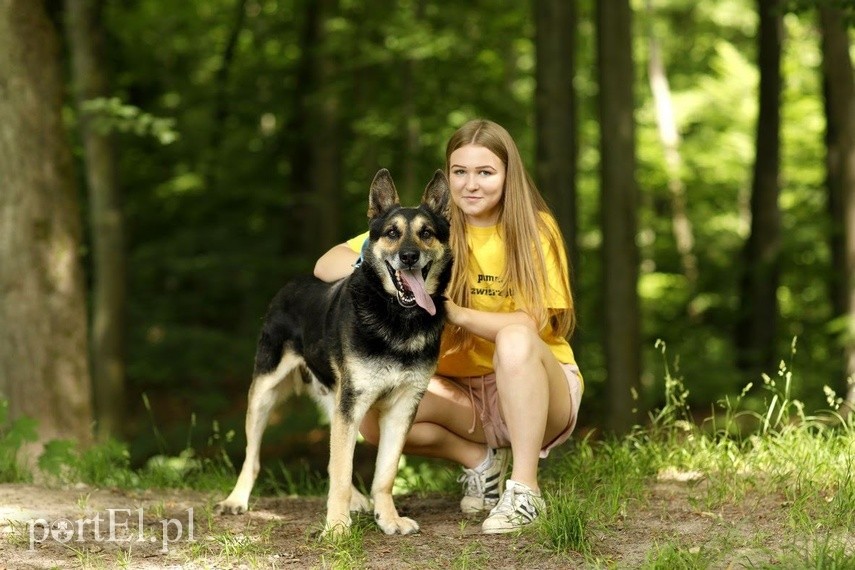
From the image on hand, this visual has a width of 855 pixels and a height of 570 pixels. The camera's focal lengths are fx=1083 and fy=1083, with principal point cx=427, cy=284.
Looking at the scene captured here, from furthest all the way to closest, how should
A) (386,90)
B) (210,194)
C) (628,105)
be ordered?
(210,194) → (386,90) → (628,105)

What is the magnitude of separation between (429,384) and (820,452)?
6.55 ft

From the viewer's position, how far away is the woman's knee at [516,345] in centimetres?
493

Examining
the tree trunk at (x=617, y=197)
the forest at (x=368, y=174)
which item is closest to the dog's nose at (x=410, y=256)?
the forest at (x=368, y=174)

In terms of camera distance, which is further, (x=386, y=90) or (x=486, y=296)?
(x=386, y=90)

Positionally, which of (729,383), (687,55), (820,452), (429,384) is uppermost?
(687,55)

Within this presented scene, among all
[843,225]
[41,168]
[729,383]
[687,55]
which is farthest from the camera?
[687,55]

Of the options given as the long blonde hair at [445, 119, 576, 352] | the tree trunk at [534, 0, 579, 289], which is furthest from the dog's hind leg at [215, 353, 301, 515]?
the tree trunk at [534, 0, 579, 289]

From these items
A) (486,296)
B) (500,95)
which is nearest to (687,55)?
(500,95)

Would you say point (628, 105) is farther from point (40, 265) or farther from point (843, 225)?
point (40, 265)

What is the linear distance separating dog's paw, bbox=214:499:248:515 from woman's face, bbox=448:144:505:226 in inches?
74.2

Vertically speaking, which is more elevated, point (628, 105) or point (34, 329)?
point (628, 105)

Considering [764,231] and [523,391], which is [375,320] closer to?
[523,391]

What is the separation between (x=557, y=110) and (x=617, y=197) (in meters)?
1.29

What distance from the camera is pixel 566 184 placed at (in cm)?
1070
